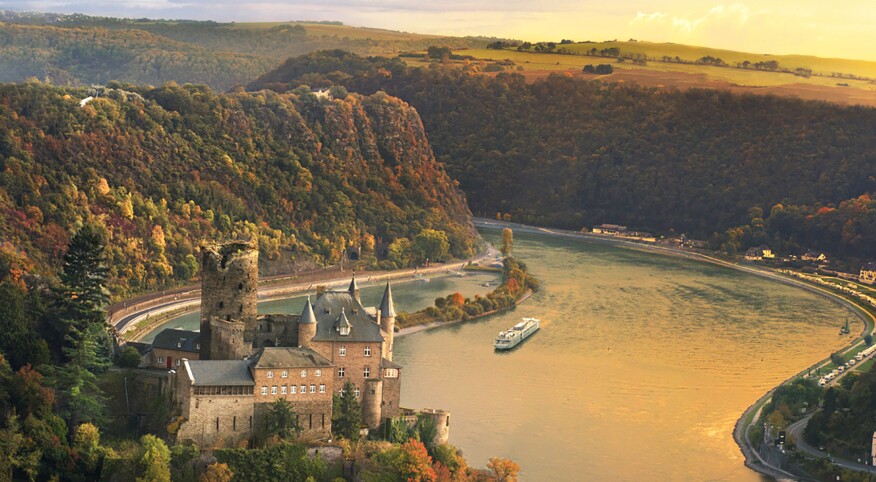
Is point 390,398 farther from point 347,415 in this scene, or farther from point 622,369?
point 622,369

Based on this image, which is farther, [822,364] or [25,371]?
[822,364]

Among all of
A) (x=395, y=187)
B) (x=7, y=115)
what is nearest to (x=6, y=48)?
(x=395, y=187)

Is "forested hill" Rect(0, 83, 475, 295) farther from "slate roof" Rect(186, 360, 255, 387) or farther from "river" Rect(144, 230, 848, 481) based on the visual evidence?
"slate roof" Rect(186, 360, 255, 387)

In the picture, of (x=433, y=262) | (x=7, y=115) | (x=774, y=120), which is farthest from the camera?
(x=774, y=120)

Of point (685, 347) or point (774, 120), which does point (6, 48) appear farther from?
point (685, 347)

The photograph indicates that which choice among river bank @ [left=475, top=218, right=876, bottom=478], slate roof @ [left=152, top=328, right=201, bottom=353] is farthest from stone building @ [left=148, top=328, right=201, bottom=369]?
river bank @ [left=475, top=218, right=876, bottom=478]

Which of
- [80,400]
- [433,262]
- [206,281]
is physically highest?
[206,281]
